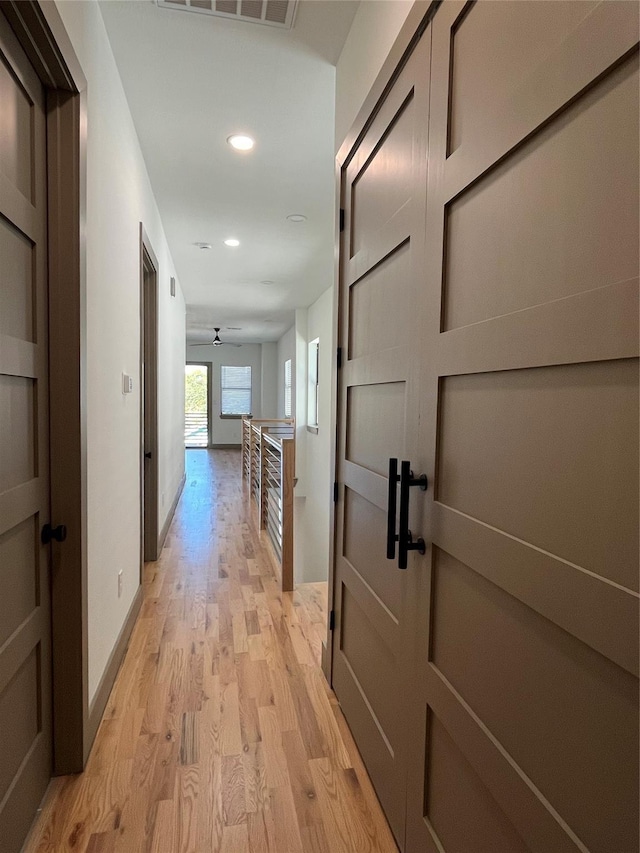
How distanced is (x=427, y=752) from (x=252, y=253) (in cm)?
492

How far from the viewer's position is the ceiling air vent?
190cm

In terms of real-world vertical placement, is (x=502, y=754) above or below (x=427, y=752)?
above

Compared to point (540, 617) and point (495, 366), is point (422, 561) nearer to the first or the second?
point (540, 617)

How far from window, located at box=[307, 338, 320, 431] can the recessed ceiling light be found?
5.24 metres

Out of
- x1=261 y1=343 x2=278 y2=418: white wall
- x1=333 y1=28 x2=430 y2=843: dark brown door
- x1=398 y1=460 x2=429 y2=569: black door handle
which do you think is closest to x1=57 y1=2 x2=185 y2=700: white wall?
x1=333 y1=28 x2=430 y2=843: dark brown door

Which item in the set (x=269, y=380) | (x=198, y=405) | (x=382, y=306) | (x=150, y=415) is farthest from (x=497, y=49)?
(x=198, y=405)

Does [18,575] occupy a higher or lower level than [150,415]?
lower

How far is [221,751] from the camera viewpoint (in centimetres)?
182

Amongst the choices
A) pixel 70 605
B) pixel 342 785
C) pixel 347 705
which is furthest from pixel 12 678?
pixel 347 705

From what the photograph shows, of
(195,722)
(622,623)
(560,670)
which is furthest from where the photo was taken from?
(195,722)

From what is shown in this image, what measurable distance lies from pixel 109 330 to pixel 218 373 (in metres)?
11.2

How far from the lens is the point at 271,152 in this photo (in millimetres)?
3062

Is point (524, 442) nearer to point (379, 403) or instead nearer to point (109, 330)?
point (379, 403)

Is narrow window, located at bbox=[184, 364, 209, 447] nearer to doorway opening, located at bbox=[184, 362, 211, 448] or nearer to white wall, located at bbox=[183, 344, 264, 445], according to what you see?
doorway opening, located at bbox=[184, 362, 211, 448]
